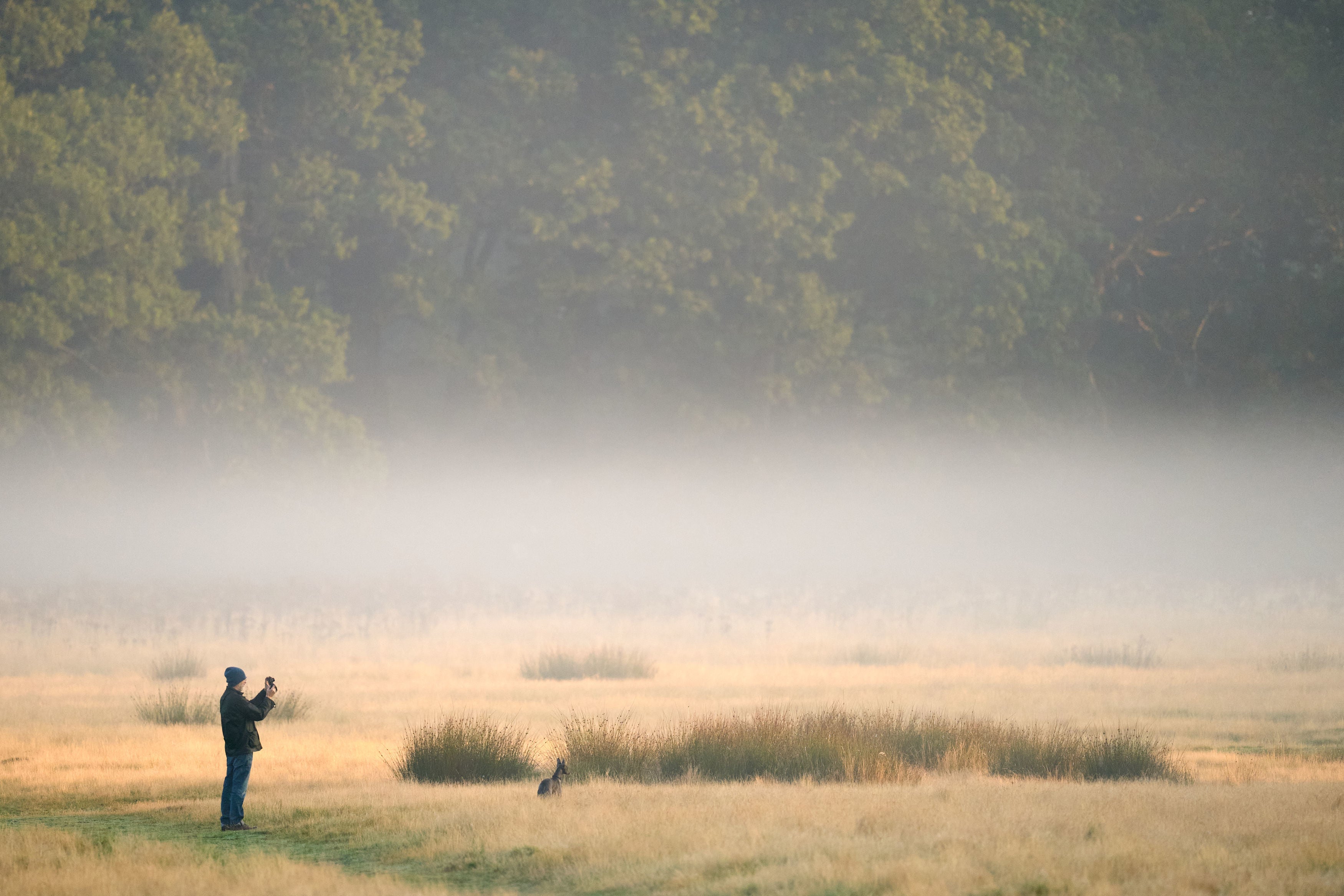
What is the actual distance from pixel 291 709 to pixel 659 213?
2575 cm

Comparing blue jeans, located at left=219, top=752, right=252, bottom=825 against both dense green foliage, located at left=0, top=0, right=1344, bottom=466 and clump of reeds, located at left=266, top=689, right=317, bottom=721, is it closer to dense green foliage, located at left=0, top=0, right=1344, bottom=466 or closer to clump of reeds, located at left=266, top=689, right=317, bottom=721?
clump of reeds, located at left=266, top=689, right=317, bottom=721

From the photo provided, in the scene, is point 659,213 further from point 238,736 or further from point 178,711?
point 238,736

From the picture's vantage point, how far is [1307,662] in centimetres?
2683

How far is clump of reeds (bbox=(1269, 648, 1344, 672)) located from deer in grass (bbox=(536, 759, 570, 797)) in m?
17.8

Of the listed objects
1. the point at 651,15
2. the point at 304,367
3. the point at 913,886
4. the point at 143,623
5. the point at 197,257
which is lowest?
the point at 913,886

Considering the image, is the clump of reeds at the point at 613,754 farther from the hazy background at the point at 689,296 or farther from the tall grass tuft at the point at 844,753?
the hazy background at the point at 689,296

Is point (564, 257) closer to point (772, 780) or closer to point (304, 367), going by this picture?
point (304, 367)

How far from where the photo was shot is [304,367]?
39500 millimetres

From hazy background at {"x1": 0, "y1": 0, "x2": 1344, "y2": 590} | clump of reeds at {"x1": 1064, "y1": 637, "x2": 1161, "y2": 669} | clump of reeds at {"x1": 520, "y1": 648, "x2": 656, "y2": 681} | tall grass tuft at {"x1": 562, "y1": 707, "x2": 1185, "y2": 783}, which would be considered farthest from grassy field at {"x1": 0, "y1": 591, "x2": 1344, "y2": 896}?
hazy background at {"x1": 0, "y1": 0, "x2": 1344, "y2": 590}

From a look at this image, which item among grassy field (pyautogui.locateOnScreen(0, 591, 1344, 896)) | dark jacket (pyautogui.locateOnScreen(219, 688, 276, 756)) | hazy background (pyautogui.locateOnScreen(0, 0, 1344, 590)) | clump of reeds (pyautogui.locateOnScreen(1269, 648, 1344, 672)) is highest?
hazy background (pyautogui.locateOnScreen(0, 0, 1344, 590))

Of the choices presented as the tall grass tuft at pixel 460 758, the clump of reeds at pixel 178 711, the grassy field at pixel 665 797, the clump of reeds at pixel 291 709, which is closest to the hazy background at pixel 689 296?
the grassy field at pixel 665 797

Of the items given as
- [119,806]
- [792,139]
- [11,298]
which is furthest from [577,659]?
[792,139]

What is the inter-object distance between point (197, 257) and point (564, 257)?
1070 centimetres

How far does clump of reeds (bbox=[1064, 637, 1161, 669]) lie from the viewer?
28.4 metres
